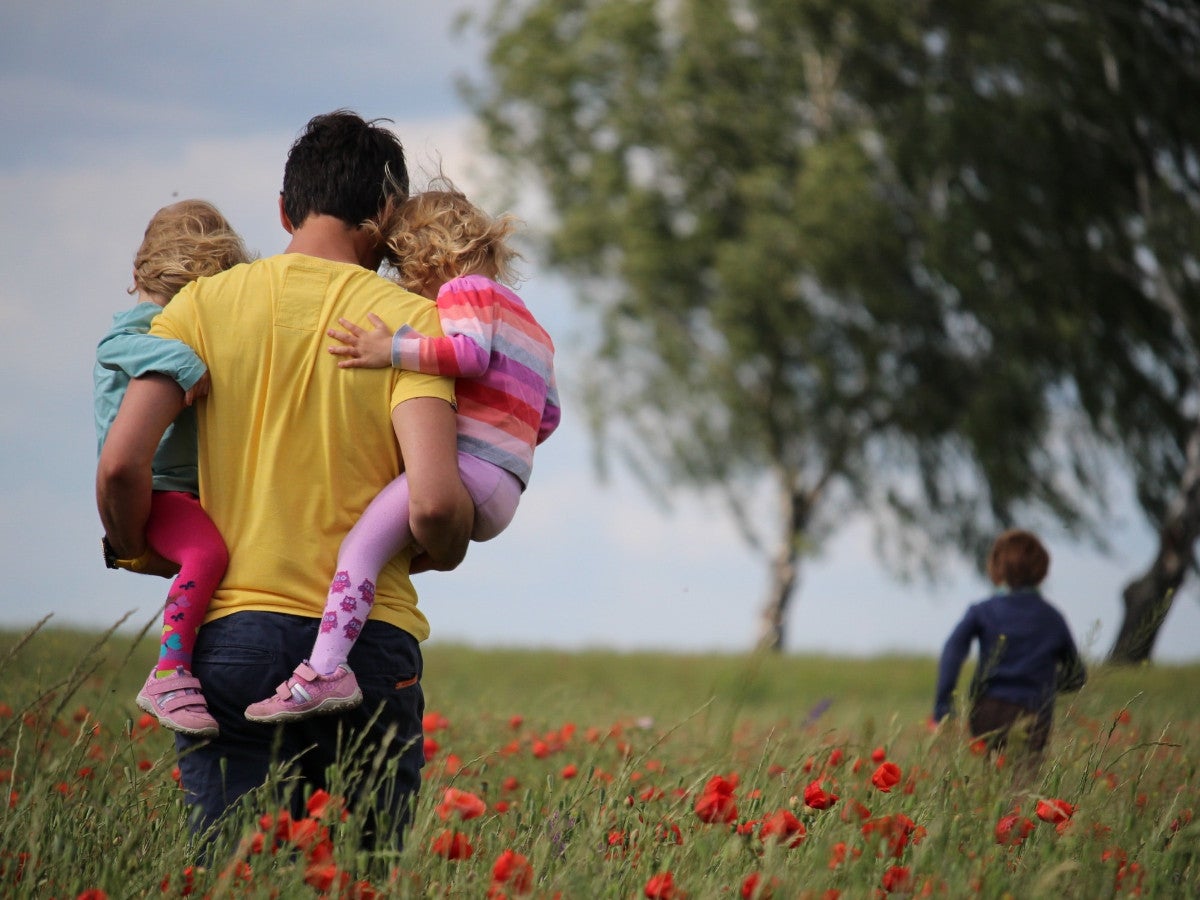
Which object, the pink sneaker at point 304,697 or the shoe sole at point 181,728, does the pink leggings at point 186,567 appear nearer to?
the shoe sole at point 181,728

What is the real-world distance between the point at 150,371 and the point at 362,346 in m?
0.45

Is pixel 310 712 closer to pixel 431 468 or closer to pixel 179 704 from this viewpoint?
pixel 179 704

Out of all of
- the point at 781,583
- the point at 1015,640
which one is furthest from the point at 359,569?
the point at 781,583

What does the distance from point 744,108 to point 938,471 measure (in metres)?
6.68

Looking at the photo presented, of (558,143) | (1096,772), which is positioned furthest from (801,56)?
(1096,772)

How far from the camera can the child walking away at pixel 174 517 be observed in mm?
2572

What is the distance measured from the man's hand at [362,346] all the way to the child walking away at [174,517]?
0.99 feet

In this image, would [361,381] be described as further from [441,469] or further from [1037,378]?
[1037,378]

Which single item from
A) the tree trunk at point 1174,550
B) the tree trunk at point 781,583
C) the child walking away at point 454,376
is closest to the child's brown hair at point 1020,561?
the child walking away at point 454,376

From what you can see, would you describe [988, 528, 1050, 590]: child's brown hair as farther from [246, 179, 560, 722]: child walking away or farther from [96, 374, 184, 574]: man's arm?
→ [96, 374, 184, 574]: man's arm

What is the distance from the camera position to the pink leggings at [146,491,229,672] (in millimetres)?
2609

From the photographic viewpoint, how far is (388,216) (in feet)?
9.39

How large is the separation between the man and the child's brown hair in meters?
4.22

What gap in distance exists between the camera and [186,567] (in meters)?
2.60
